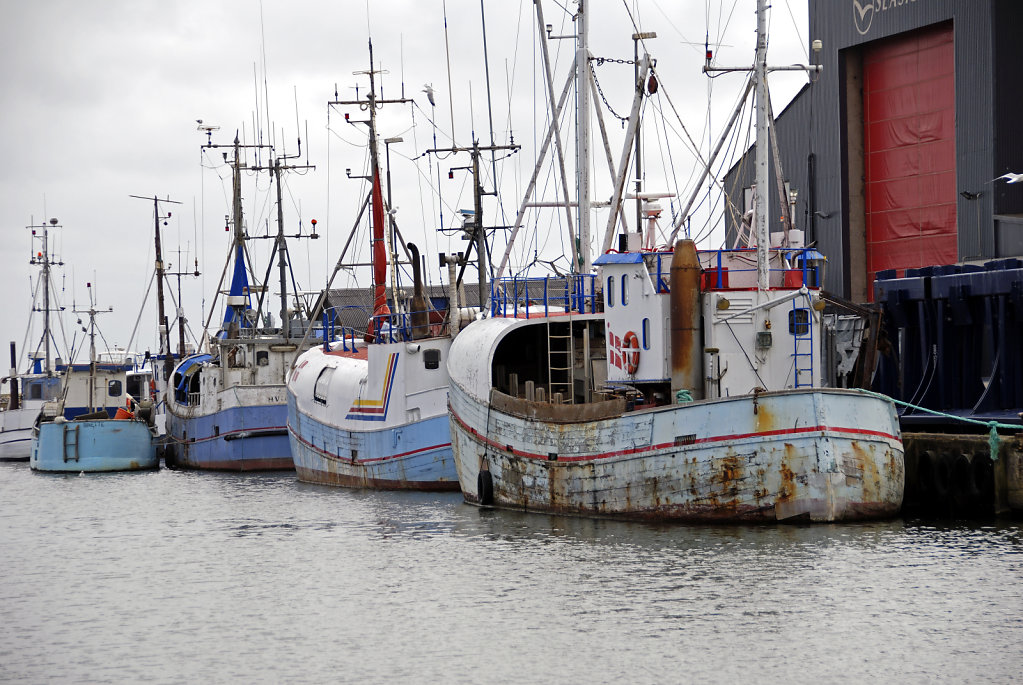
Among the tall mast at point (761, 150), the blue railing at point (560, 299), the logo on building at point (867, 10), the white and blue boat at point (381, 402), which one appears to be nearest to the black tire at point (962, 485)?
the tall mast at point (761, 150)

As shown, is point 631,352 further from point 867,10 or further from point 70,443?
point 70,443

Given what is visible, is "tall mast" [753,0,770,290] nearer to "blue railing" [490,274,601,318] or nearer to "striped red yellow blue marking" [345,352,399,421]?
"blue railing" [490,274,601,318]

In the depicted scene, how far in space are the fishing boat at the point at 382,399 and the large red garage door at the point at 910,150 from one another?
40.5ft

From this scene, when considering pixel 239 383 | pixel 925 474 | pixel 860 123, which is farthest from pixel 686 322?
pixel 239 383

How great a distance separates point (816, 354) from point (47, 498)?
23143 millimetres

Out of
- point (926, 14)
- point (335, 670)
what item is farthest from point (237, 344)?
point (335, 670)

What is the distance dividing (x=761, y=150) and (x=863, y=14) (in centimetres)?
1964

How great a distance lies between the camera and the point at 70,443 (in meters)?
50.2

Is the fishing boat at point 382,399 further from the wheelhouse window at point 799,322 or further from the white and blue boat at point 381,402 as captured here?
the wheelhouse window at point 799,322

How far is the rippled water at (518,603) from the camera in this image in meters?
15.9

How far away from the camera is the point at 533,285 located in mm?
48375

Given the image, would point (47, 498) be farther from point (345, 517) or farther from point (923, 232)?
point (923, 232)

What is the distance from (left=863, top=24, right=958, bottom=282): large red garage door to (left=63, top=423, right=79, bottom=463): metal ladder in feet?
89.9

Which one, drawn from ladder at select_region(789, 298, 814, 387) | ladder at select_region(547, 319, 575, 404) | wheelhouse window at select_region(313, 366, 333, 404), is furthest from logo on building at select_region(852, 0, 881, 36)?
ladder at select_region(789, 298, 814, 387)
